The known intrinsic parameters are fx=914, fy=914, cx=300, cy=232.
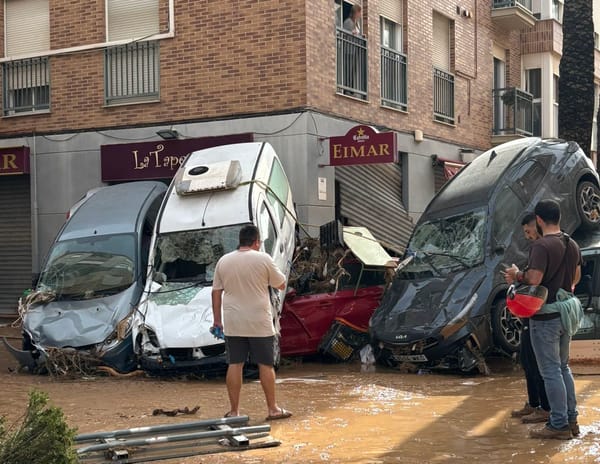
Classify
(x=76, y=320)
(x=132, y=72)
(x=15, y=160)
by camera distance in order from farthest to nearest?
1. (x=15, y=160)
2. (x=132, y=72)
3. (x=76, y=320)

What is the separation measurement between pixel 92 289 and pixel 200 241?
1575 millimetres

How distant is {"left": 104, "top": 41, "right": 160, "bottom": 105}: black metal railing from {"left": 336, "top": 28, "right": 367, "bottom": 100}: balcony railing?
3263 mm

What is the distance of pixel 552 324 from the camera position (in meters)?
6.87

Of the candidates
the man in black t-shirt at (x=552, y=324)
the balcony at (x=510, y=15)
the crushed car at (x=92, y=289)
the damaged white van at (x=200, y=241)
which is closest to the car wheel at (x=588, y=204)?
the damaged white van at (x=200, y=241)

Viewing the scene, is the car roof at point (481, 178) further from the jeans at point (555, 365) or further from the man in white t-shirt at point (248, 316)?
the jeans at point (555, 365)

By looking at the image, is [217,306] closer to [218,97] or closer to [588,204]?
[588,204]

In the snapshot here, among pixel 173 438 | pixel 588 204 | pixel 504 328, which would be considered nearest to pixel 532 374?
pixel 173 438

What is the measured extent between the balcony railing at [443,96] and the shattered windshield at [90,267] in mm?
9202

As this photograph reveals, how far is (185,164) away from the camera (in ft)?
42.3

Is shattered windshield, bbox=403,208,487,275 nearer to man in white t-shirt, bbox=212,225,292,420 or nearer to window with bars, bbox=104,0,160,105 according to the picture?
man in white t-shirt, bbox=212,225,292,420

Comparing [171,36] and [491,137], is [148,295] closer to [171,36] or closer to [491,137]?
[171,36]

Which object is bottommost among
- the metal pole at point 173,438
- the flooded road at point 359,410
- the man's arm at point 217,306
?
the flooded road at point 359,410

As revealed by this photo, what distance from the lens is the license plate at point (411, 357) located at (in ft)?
36.0

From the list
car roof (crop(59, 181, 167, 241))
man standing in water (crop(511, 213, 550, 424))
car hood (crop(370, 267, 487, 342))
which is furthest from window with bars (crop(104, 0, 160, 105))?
man standing in water (crop(511, 213, 550, 424))
